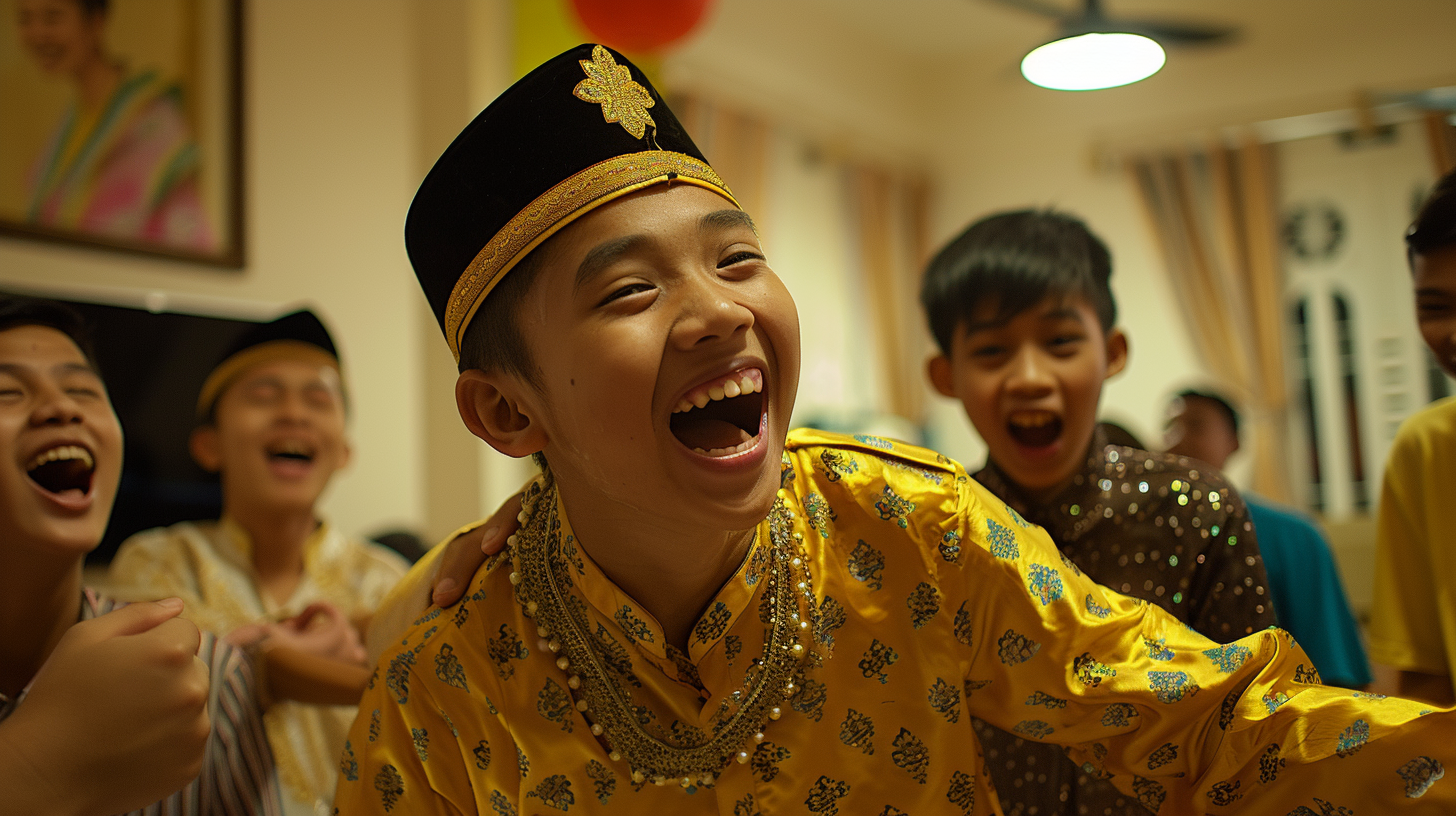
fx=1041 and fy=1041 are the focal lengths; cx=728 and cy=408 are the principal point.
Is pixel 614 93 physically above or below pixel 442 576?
above

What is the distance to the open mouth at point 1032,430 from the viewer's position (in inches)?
73.7

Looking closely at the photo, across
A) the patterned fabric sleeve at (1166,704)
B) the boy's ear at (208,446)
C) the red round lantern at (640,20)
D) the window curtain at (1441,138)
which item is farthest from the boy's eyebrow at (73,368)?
the window curtain at (1441,138)

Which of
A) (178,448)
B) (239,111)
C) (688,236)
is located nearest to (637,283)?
(688,236)

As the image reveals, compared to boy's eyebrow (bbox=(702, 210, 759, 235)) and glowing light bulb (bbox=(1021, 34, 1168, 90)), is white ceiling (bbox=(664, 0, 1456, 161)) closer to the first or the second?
glowing light bulb (bbox=(1021, 34, 1168, 90))

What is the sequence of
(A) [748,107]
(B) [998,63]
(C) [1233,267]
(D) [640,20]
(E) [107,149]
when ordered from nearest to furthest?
(E) [107,149]
(D) [640,20]
(A) [748,107]
(C) [1233,267]
(B) [998,63]

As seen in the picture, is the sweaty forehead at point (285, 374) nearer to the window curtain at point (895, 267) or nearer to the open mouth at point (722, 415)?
the open mouth at point (722, 415)

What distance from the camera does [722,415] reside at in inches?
55.4

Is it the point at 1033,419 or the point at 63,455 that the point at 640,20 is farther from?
the point at 63,455

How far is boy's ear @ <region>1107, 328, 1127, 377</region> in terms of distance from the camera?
207 centimetres

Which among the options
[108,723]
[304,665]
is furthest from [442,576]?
[108,723]

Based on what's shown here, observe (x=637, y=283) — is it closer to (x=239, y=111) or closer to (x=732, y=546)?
(x=732, y=546)

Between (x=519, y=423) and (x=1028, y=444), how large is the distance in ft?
3.12

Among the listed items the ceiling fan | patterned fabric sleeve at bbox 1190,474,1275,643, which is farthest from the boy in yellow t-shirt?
the ceiling fan

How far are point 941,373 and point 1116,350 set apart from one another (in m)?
0.35
